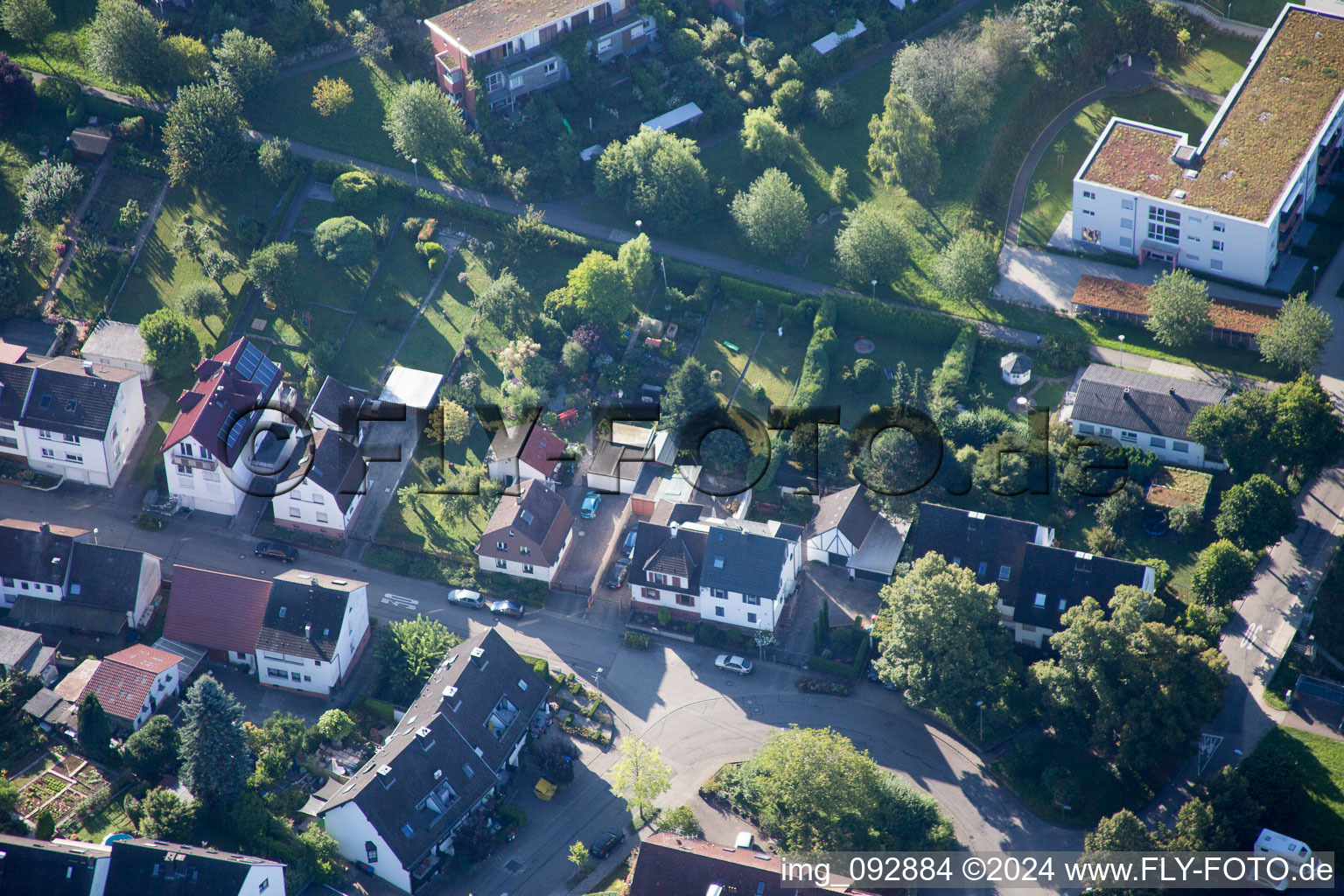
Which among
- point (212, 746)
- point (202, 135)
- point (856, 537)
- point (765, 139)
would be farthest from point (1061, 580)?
point (202, 135)

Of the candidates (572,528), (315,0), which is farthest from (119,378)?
(315,0)

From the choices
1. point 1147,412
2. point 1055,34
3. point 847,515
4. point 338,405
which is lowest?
point 338,405

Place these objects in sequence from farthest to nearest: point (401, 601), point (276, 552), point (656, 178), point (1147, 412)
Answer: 1. point (656, 178)
2. point (1147, 412)
3. point (276, 552)
4. point (401, 601)

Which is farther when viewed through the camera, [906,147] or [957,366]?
[906,147]

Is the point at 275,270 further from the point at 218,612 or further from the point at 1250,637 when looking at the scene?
the point at 1250,637

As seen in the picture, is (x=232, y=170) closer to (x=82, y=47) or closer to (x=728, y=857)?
(x=82, y=47)

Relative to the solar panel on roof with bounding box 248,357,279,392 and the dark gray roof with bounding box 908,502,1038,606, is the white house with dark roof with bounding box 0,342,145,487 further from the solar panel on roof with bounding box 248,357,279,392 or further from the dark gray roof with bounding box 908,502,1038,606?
the dark gray roof with bounding box 908,502,1038,606

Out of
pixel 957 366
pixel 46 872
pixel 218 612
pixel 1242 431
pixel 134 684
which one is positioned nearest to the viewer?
pixel 46 872
